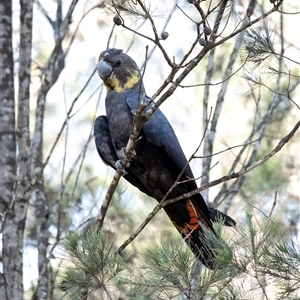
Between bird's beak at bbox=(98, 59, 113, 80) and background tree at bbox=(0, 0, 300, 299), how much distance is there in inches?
2.9

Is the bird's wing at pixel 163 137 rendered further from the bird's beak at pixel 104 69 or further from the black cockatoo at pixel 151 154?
the bird's beak at pixel 104 69

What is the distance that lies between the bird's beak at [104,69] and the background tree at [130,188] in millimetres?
73

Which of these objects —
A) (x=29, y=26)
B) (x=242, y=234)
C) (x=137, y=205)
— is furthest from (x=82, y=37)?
(x=242, y=234)

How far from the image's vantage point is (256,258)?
254 cm

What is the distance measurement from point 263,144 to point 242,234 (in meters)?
3.73

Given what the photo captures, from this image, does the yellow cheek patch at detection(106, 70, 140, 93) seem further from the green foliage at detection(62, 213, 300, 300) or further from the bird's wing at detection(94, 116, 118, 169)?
the green foliage at detection(62, 213, 300, 300)

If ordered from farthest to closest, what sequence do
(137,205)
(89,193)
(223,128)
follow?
1. (223,128)
2. (137,205)
3. (89,193)

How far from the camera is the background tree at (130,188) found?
2658 mm

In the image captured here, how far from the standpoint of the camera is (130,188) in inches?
244

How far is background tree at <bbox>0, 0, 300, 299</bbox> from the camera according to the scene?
2.66 metres

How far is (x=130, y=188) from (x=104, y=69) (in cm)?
227

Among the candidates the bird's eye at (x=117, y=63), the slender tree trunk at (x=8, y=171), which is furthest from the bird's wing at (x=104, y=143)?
the slender tree trunk at (x=8, y=171)

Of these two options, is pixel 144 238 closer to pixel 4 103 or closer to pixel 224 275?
pixel 4 103

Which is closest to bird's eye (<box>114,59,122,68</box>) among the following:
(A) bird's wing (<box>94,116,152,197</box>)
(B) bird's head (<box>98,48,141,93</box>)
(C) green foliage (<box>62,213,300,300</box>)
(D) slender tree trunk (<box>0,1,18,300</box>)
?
(B) bird's head (<box>98,48,141,93</box>)
